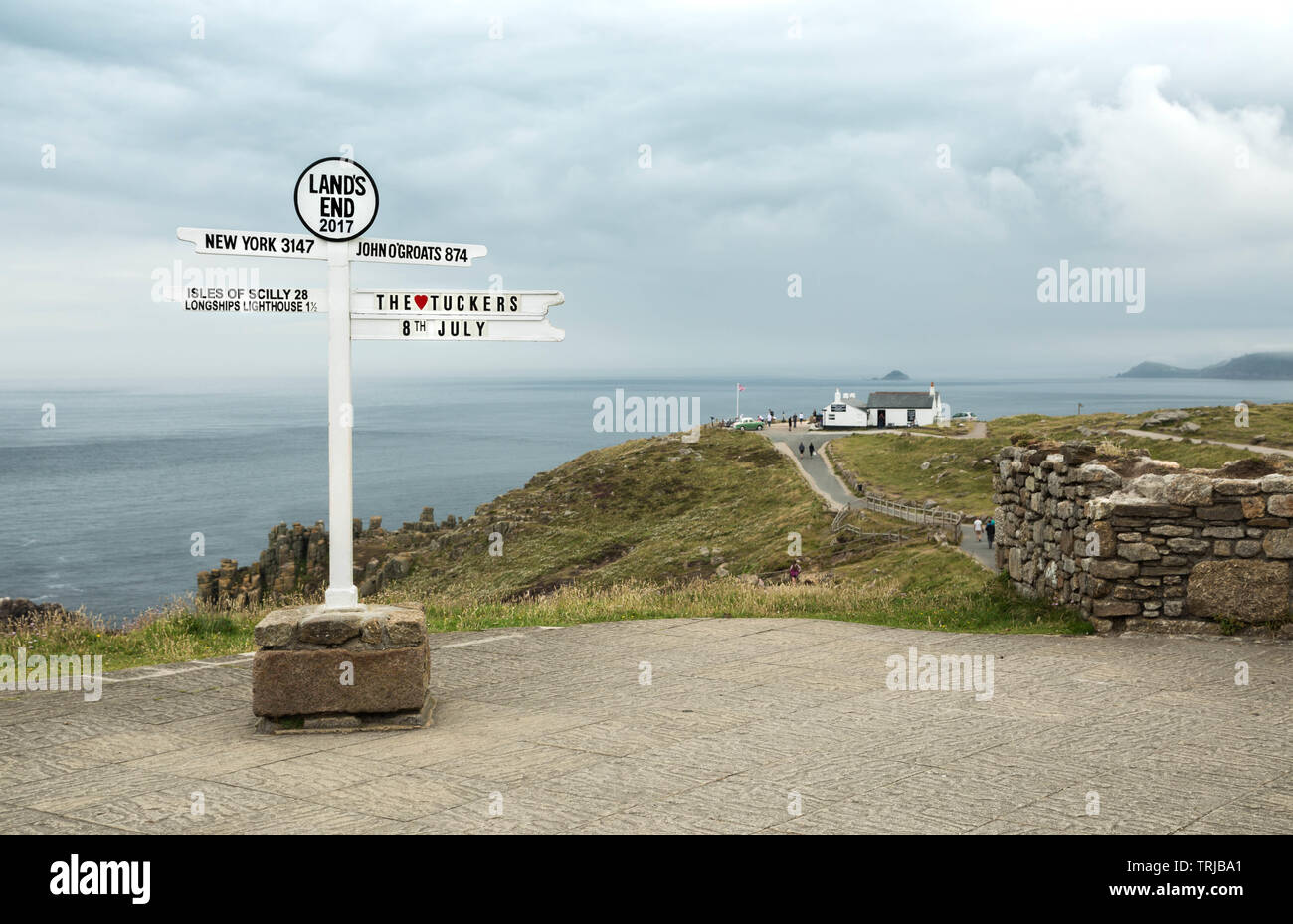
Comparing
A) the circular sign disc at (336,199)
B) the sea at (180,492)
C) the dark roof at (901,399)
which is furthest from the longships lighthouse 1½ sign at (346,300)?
the dark roof at (901,399)

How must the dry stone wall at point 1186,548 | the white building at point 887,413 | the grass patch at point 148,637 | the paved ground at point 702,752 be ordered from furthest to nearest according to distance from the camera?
the white building at point 887,413
the dry stone wall at point 1186,548
the grass patch at point 148,637
the paved ground at point 702,752

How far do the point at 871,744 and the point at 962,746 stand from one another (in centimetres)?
57

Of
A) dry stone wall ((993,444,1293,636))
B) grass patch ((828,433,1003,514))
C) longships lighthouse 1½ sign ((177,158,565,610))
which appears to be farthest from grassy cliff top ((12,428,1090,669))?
grass patch ((828,433,1003,514))

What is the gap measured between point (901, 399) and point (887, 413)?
3421 millimetres

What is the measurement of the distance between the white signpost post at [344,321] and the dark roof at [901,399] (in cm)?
9898

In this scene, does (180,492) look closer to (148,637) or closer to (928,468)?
(928,468)

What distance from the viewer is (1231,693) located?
8.27 meters

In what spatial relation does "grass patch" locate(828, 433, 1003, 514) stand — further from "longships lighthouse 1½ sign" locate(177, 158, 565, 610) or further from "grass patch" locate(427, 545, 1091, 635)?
"longships lighthouse 1½ sign" locate(177, 158, 565, 610)

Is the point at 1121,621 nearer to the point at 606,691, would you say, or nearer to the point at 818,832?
the point at 606,691

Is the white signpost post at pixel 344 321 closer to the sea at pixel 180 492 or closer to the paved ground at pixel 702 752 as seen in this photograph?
the paved ground at pixel 702 752

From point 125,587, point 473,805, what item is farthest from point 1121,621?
point 125,587

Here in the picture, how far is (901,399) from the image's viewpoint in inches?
4144

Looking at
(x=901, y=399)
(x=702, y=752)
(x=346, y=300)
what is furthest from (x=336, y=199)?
(x=901, y=399)

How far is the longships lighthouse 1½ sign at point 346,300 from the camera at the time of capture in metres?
7.66
